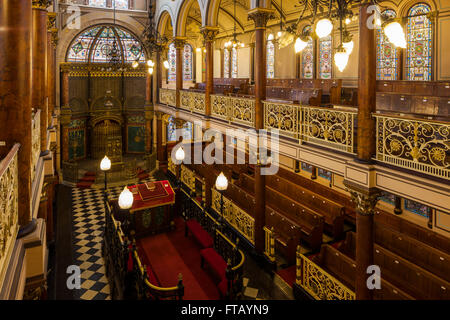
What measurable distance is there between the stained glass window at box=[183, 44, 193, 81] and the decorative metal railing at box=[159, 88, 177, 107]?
522 cm

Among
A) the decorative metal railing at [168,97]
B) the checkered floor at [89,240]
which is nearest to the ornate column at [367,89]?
the checkered floor at [89,240]

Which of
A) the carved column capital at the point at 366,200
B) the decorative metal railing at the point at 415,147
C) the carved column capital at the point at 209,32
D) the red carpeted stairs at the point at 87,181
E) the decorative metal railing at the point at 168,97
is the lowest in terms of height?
the red carpeted stairs at the point at 87,181

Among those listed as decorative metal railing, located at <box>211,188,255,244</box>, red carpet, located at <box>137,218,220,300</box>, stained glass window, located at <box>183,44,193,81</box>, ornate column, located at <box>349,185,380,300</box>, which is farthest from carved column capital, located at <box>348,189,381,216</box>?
stained glass window, located at <box>183,44,193,81</box>

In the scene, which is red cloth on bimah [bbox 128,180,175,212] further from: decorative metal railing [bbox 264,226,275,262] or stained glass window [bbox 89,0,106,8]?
stained glass window [bbox 89,0,106,8]

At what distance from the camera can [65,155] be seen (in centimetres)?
1841

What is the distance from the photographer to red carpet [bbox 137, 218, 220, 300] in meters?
7.68

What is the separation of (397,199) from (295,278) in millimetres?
5464

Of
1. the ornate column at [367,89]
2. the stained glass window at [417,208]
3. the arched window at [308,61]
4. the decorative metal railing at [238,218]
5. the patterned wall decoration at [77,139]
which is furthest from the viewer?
the patterned wall decoration at [77,139]

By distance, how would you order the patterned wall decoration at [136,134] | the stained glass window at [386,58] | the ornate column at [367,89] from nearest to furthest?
the ornate column at [367,89] → the stained glass window at [386,58] → the patterned wall decoration at [136,134]

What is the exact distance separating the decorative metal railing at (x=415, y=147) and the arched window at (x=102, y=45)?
16.6 metres

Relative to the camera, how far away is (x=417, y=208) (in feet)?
37.6

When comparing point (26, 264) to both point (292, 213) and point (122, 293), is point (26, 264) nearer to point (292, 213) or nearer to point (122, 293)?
point (122, 293)

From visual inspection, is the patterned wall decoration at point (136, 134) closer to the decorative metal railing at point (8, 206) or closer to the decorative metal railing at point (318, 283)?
the decorative metal railing at point (318, 283)

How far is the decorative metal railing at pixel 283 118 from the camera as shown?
7.67 meters
